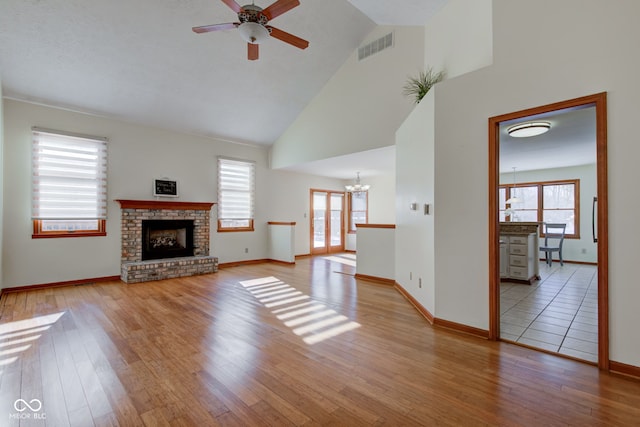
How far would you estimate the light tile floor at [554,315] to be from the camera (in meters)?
2.92

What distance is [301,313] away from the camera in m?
3.84

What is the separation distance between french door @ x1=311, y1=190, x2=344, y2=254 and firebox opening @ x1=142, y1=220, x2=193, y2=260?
147 inches

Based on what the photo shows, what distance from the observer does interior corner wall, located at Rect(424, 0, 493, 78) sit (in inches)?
140

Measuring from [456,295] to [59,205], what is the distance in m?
6.34

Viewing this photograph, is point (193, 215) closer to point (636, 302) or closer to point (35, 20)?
point (35, 20)

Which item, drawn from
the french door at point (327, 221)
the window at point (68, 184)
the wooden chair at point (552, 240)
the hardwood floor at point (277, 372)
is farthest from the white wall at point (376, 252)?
the window at point (68, 184)

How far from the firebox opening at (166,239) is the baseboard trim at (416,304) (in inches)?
181

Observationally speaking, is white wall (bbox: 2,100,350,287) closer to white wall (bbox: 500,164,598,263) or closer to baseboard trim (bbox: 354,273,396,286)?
baseboard trim (bbox: 354,273,396,286)

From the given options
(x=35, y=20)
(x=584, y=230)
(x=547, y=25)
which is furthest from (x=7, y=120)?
(x=584, y=230)

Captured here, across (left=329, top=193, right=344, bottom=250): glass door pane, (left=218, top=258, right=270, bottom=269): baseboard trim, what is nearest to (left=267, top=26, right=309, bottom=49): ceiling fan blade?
(left=218, top=258, right=270, bottom=269): baseboard trim

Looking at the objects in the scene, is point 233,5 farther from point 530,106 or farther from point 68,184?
point 68,184

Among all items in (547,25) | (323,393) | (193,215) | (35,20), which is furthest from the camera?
(193,215)

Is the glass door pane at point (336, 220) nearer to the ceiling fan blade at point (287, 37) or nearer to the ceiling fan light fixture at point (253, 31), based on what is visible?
the ceiling fan blade at point (287, 37)

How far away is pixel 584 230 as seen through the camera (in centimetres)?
775
